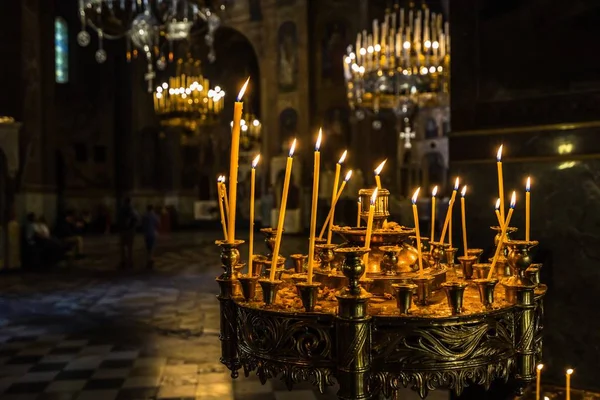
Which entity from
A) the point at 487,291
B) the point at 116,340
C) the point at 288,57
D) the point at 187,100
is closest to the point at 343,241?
the point at 487,291

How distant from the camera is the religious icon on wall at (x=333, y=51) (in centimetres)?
2222

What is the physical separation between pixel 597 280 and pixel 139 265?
457 inches

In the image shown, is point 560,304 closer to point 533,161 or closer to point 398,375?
point 533,161

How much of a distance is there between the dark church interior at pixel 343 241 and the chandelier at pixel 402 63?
0.23 feet

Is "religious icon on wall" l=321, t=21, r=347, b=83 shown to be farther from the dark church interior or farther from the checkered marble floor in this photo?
the checkered marble floor

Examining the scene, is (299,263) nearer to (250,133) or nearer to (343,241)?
(343,241)

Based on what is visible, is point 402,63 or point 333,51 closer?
point 402,63

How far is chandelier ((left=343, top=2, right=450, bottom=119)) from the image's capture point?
1387cm

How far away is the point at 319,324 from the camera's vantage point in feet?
5.17

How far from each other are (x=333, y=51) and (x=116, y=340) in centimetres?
1735

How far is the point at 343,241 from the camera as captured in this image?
255 centimetres

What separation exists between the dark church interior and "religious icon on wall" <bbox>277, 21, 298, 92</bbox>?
0.27ft

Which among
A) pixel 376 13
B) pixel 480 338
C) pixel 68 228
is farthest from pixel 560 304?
pixel 376 13

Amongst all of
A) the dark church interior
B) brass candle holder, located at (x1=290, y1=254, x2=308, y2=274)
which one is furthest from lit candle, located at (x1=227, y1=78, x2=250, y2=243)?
brass candle holder, located at (x1=290, y1=254, x2=308, y2=274)
